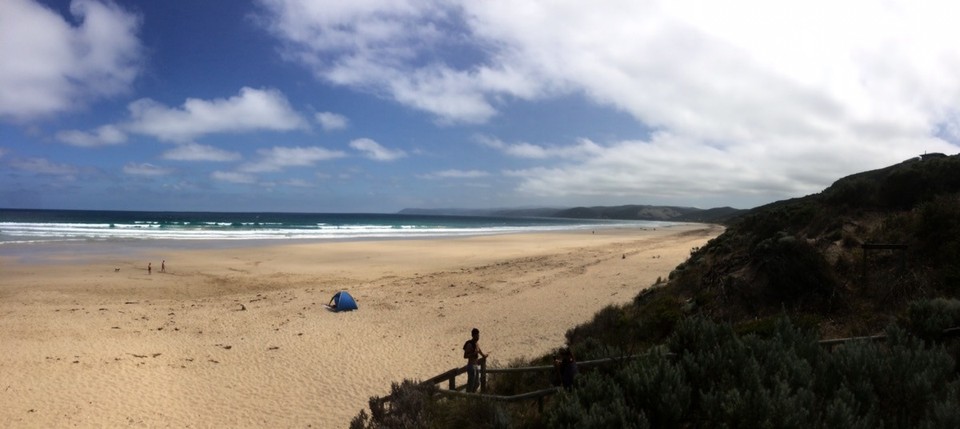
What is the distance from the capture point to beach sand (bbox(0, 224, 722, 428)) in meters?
8.84

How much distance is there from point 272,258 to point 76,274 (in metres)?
9.51

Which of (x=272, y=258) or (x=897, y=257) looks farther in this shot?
(x=272, y=258)

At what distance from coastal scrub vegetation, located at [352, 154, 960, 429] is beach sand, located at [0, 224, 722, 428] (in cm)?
278

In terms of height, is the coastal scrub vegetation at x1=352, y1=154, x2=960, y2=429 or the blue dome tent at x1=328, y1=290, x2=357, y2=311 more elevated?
the coastal scrub vegetation at x1=352, y1=154, x2=960, y2=429

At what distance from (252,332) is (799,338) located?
12040 millimetres

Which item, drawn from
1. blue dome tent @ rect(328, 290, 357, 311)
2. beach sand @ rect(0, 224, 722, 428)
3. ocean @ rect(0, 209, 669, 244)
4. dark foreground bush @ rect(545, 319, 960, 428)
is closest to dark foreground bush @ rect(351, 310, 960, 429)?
dark foreground bush @ rect(545, 319, 960, 428)

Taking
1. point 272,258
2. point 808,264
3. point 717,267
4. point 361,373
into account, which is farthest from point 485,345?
point 272,258

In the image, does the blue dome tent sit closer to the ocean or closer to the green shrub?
the green shrub

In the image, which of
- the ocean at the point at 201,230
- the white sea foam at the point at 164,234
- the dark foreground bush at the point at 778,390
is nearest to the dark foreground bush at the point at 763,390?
the dark foreground bush at the point at 778,390

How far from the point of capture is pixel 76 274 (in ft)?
72.4

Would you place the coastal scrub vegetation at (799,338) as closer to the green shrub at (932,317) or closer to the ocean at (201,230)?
the green shrub at (932,317)

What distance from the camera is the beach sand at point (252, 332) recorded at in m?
8.84

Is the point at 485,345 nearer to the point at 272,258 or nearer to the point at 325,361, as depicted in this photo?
the point at 325,361

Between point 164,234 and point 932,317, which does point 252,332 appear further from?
point 164,234
